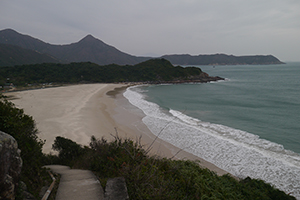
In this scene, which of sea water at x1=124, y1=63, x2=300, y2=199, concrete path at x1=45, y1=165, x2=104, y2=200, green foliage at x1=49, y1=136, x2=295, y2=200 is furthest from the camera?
sea water at x1=124, y1=63, x2=300, y2=199

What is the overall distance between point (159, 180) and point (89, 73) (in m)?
68.1

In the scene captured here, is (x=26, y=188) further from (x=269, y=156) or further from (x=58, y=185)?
(x=269, y=156)

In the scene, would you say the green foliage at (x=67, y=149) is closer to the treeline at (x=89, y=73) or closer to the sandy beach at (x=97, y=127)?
the sandy beach at (x=97, y=127)

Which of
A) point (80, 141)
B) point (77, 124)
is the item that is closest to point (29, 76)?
point (77, 124)

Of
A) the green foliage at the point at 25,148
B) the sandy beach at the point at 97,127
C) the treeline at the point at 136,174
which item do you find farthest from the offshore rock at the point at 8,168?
the sandy beach at the point at 97,127

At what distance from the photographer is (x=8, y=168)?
9.77 feet

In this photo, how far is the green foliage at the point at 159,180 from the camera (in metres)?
4.01

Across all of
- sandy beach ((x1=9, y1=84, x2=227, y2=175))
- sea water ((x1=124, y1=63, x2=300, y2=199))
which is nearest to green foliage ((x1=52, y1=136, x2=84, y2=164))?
sandy beach ((x1=9, y1=84, x2=227, y2=175))

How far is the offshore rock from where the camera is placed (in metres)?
2.84

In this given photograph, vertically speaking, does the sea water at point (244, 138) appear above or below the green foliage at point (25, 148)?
below

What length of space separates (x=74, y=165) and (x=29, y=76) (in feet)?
201

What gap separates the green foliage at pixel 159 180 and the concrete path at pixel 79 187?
283 millimetres

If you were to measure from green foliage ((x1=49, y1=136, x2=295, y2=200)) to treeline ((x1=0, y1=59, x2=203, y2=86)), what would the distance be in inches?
2243

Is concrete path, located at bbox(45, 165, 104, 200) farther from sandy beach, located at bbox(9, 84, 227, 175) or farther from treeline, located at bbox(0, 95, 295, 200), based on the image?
sandy beach, located at bbox(9, 84, 227, 175)
